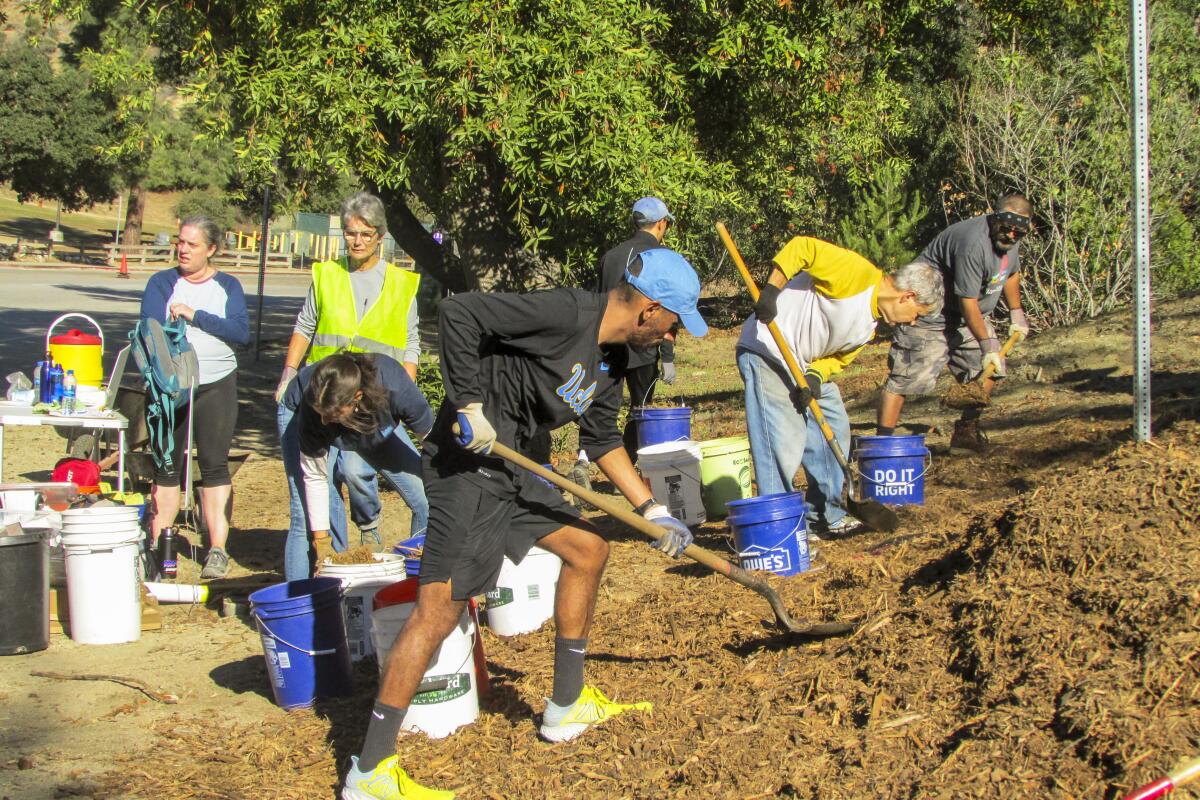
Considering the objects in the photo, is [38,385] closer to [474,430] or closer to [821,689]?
[474,430]

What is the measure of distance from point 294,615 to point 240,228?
203ft

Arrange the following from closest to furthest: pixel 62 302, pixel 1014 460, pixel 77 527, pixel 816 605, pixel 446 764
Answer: pixel 446 764 < pixel 816 605 < pixel 77 527 < pixel 1014 460 < pixel 62 302

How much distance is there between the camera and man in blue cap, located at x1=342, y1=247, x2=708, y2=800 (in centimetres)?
396

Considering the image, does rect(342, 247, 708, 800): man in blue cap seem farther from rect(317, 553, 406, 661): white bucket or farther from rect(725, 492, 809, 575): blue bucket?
rect(725, 492, 809, 575): blue bucket

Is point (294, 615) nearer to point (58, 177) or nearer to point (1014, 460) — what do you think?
point (1014, 460)

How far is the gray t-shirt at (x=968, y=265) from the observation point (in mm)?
8133

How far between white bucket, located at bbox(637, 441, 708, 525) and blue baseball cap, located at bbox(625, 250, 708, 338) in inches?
142

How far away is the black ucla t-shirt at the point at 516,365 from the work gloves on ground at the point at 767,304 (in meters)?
2.13

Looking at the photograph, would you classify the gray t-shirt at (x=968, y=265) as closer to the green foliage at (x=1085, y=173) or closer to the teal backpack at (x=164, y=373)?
the teal backpack at (x=164, y=373)

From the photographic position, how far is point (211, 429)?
708cm

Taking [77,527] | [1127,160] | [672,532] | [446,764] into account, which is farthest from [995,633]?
[1127,160]

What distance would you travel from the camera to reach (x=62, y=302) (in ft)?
81.9

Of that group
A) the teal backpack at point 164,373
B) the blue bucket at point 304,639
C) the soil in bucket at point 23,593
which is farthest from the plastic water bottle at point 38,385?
the blue bucket at point 304,639

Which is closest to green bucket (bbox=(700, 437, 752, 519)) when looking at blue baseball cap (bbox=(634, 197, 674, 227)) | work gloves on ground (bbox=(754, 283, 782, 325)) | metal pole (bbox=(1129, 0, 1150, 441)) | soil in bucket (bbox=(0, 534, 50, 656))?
blue baseball cap (bbox=(634, 197, 674, 227))
